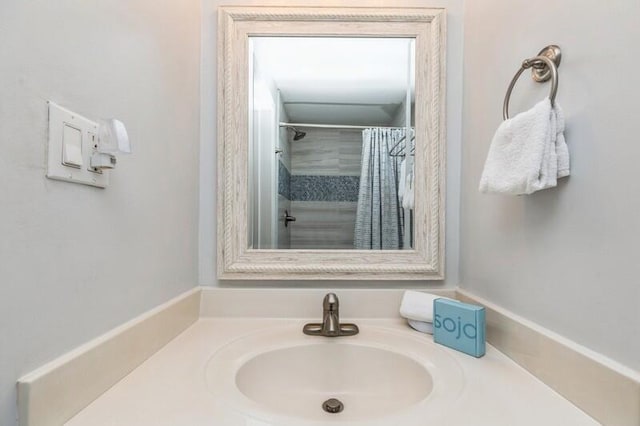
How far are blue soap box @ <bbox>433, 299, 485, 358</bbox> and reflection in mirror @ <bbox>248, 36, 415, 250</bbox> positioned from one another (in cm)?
29

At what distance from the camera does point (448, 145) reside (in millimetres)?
1125

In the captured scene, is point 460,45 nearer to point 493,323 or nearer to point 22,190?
point 493,323

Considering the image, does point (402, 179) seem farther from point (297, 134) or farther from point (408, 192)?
point (297, 134)

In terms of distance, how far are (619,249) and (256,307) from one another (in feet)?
3.05

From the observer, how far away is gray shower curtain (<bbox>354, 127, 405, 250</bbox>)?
1128mm

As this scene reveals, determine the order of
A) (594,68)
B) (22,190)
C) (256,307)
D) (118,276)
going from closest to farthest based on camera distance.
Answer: (22,190), (594,68), (118,276), (256,307)

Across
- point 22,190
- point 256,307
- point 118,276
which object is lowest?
point 256,307

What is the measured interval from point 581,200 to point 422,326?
56 cm

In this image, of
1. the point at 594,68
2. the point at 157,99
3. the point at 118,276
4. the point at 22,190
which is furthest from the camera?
the point at 157,99

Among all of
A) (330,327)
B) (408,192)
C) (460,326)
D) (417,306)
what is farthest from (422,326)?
(408,192)

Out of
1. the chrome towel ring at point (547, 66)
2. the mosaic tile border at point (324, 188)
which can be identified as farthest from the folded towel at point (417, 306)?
the chrome towel ring at point (547, 66)

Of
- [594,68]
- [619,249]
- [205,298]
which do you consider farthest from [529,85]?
[205,298]

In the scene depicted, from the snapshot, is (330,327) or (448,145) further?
(448,145)

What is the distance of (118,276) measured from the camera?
688 mm
